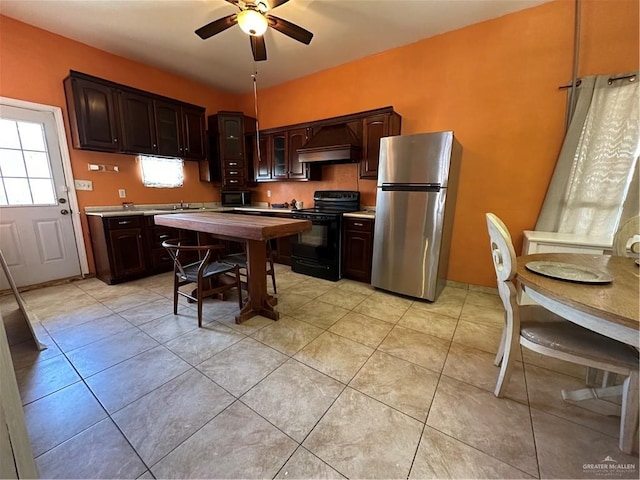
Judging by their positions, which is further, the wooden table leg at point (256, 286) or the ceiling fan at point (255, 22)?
the wooden table leg at point (256, 286)

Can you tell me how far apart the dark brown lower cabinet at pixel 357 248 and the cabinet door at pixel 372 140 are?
25.8 inches

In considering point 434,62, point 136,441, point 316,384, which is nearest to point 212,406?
point 136,441

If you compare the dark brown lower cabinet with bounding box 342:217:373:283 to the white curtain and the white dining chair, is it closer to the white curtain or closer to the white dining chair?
the white dining chair

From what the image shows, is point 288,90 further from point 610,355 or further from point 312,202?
point 610,355

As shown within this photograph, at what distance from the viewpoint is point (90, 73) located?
124 inches

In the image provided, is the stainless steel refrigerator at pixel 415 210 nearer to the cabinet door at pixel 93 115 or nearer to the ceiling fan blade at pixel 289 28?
the ceiling fan blade at pixel 289 28

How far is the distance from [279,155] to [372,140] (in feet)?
5.39

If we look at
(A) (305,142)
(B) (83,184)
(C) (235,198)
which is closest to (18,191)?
(B) (83,184)

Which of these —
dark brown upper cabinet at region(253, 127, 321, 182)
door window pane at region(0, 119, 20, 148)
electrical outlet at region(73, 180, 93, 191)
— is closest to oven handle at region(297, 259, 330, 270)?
dark brown upper cabinet at region(253, 127, 321, 182)

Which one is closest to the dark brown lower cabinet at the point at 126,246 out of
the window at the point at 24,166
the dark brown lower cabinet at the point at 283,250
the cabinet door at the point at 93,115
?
the window at the point at 24,166

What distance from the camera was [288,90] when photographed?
413 cm

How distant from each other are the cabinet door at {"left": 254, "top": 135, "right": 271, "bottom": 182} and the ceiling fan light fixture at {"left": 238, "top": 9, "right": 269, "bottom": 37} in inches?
84.7

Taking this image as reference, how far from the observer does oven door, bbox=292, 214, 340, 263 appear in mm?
3225

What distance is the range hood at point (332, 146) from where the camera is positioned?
3.16 meters
